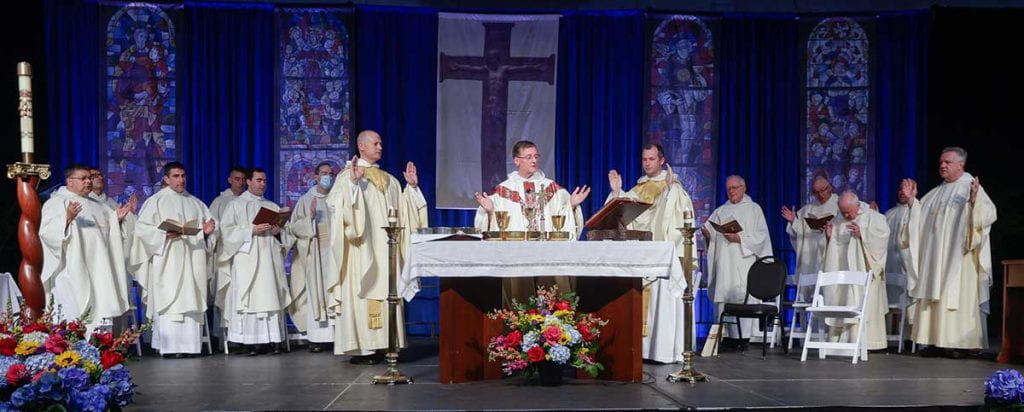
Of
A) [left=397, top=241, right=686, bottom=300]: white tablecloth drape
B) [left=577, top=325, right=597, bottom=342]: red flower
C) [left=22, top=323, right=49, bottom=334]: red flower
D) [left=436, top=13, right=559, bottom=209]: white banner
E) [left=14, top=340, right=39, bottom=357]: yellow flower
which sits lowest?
[left=577, top=325, right=597, bottom=342]: red flower

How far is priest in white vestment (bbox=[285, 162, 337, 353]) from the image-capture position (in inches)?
413

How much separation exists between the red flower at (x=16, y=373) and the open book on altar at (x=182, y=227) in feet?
15.2

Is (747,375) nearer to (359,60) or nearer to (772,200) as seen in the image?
(772,200)

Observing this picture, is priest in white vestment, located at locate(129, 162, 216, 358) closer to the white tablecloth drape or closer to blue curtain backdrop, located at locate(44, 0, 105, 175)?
blue curtain backdrop, located at locate(44, 0, 105, 175)

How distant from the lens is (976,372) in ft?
26.3

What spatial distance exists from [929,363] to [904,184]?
1.98m

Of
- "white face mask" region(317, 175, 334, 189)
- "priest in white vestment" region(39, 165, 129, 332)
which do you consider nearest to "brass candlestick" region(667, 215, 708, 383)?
"white face mask" region(317, 175, 334, 189)

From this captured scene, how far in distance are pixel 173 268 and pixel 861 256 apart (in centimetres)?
665

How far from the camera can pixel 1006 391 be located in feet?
15.8

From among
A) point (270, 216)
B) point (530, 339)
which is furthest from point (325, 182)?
point (530, 339)

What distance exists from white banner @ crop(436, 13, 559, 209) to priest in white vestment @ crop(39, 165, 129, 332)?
4.01m

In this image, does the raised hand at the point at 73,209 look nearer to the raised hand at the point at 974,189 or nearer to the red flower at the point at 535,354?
the red flower at the point at 535,354

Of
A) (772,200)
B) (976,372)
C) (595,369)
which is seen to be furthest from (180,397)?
(772,200)

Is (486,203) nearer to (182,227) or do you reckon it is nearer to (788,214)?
(182,227)
